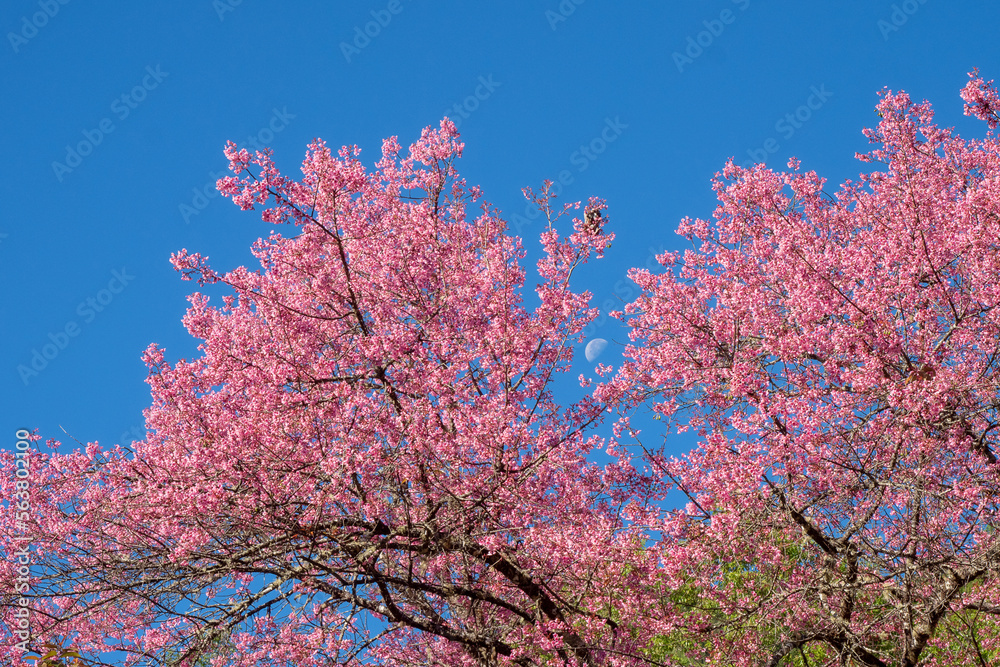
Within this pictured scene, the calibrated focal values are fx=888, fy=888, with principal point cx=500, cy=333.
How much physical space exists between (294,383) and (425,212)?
9.36ft

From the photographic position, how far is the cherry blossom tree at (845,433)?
809 cm

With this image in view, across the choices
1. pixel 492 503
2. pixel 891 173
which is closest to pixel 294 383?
pixel 492 503

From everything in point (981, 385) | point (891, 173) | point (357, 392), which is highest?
point (891, 173)

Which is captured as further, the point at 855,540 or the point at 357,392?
the point at 357,392

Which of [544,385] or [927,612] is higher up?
[544,385]

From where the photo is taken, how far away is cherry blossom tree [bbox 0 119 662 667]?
25.4 feet

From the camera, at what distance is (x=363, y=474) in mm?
8633

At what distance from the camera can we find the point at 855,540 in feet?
28.3

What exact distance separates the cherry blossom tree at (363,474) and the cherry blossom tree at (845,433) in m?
1.12

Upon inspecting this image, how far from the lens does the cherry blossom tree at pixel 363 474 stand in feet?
25.4

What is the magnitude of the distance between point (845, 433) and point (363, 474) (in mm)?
4528

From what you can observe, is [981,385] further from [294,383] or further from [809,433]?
[294,383]

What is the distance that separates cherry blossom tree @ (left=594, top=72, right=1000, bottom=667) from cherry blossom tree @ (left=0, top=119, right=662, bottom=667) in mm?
1117

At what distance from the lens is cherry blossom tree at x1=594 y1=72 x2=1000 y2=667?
809cm
